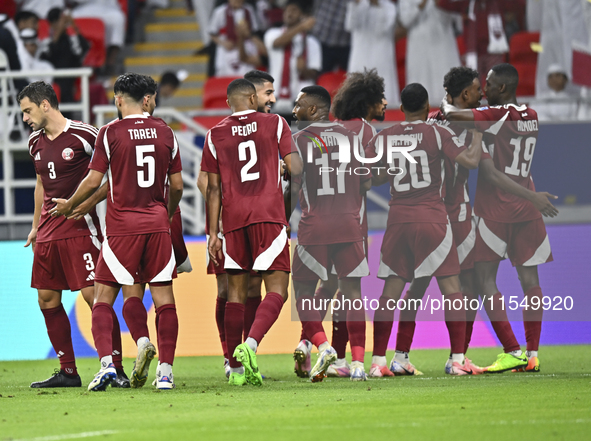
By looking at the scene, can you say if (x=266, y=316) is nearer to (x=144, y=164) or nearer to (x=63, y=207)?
(x=144, y=164)

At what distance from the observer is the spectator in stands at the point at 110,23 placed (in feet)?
49.0

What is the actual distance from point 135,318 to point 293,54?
770 centimetres

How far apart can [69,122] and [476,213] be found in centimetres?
329

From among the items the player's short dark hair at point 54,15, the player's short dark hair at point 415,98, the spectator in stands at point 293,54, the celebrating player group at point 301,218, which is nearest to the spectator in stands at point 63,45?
the player's short dark hair at point 54,15

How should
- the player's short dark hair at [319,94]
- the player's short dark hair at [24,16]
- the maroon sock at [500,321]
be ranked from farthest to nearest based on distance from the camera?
the player's short dark hair at [24,16], the maroon sock at [500,321], the player's short dark hair at [319,94]

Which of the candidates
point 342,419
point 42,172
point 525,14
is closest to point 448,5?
point 525,14

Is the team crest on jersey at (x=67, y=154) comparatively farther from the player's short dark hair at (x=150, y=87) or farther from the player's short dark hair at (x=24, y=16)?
the player's short dark hair at (x=24, y=16)

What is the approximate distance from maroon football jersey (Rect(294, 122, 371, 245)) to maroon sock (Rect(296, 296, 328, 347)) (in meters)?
0.48

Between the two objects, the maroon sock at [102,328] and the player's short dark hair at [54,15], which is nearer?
the maroon sock at [102,328]

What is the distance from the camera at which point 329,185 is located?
260 inches

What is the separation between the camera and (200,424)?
4262 millimetres

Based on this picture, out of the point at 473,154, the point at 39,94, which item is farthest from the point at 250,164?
the point at 473,154

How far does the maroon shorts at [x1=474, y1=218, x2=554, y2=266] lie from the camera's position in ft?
23.2

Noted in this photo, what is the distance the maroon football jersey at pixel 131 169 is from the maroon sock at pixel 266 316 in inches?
33.4
